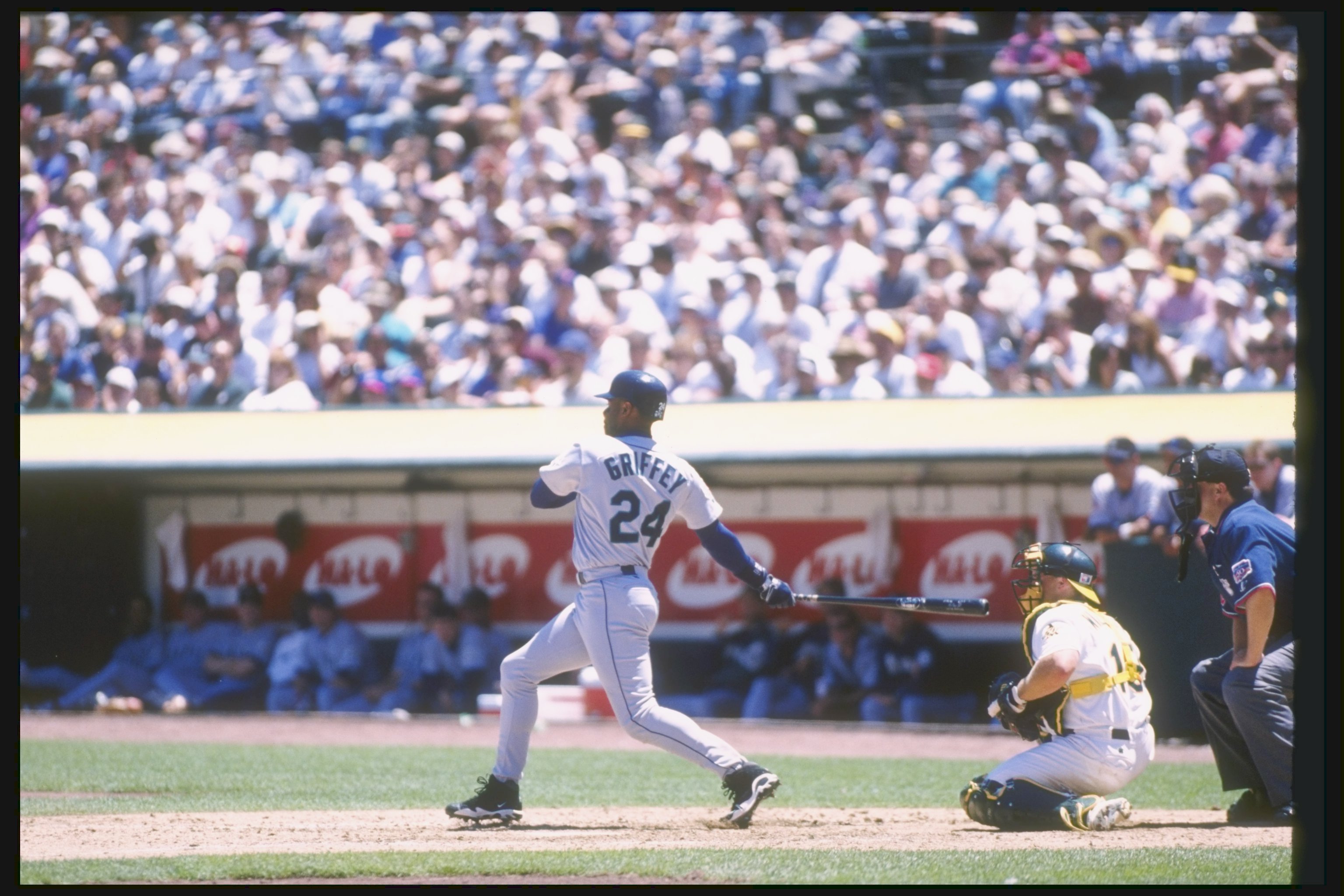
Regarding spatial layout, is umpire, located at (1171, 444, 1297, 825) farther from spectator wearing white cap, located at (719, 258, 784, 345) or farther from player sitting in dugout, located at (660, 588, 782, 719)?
spectator wearing white cap, located at (719, 258, 784, 345)

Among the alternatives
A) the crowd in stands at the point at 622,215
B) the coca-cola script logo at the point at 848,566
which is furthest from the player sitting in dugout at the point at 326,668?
the coca-cola script logo at the point at 848,566

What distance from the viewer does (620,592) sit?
593cm

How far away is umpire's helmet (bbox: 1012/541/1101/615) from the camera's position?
6016mm

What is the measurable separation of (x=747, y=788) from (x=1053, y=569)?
1.31 metres

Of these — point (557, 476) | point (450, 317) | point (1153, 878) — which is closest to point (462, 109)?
point (450, 317)

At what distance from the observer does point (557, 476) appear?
5914mm

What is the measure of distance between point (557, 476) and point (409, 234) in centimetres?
Result: 958

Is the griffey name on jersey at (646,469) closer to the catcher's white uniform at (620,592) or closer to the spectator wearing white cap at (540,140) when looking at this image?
the catcher's white uniform at (620,592)

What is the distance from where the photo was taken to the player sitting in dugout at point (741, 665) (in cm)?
1112

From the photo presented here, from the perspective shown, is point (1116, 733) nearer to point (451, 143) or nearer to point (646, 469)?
point (646, 469)

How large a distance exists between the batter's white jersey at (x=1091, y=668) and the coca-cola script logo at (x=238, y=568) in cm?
794

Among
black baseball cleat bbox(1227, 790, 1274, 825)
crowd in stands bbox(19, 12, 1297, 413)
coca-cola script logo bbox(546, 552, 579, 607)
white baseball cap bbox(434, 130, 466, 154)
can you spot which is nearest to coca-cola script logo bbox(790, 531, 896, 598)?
crowd in stands bbox(19, 12, 1297, 413)

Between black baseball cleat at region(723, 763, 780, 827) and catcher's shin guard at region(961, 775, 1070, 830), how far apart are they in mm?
741
